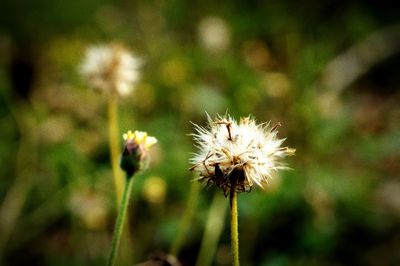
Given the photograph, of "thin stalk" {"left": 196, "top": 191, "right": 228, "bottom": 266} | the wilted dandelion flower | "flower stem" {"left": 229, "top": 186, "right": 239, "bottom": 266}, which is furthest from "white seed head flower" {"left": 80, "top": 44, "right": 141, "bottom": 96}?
"flower stem" {"left": 229, "top": 186, "right": 239, "bottom": 266}

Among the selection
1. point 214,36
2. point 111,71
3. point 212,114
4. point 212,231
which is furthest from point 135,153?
point 214,36

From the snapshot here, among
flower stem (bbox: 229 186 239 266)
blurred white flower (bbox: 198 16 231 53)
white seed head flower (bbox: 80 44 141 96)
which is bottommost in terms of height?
flower stem (bbox: 229 186 239 266)

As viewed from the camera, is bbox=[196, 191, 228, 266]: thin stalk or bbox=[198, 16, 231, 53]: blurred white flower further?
bbox=[198, 16, 231, 53]: blurred white flower

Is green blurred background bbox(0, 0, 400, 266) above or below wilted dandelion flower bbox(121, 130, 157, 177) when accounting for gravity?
above

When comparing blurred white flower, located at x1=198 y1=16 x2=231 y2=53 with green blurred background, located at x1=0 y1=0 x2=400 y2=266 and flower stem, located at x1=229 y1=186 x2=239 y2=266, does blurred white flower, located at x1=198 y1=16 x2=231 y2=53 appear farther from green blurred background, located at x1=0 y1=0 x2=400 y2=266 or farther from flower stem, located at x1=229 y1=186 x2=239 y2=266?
flower stem, located at x1=229 y1=186 x2=239 y2=266

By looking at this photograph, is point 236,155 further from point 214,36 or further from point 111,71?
point 214,36

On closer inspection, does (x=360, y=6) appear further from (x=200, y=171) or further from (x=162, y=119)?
(x=200, y=171)
